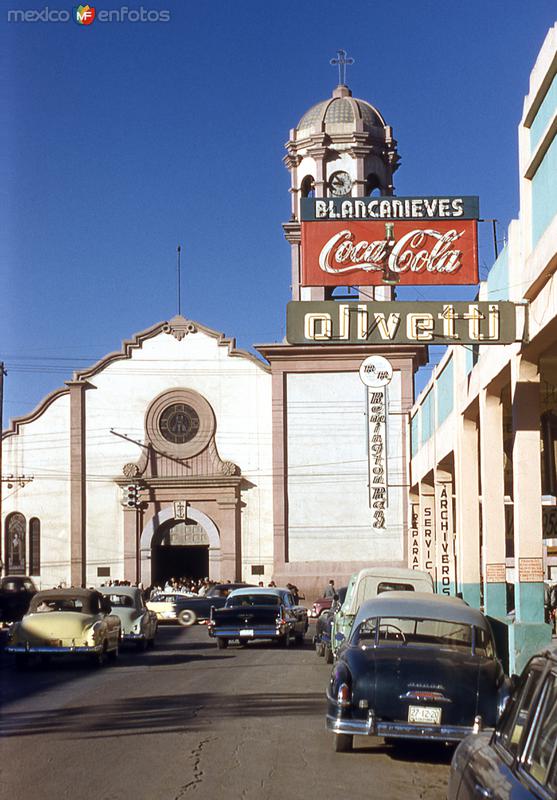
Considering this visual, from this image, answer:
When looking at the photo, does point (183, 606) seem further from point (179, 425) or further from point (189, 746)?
point (189, 746)

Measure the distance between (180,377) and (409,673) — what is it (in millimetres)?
40005

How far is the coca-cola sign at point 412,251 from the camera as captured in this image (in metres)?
21.1

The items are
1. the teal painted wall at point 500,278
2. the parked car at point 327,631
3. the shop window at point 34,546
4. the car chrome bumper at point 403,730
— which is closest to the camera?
the car chrome bumper at point 403,730

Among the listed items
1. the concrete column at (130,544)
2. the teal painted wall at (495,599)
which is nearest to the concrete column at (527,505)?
the teal painted wall at (495,599)

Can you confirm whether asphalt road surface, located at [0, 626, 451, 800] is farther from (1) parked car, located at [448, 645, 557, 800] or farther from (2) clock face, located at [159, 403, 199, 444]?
(2) clock face, located at [159, 403, 199, 444]

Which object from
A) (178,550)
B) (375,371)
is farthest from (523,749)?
(178,550)

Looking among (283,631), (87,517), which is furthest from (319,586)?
(283,631)

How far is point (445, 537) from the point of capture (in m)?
34.6

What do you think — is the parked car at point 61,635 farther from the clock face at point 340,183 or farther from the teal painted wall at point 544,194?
the clock face at point 340,183

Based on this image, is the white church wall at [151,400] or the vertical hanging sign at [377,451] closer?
the vertical hanging sign at [377,451]

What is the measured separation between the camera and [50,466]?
164ft

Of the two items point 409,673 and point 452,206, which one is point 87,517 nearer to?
point 452,206

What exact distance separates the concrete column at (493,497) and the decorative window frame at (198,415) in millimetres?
29267

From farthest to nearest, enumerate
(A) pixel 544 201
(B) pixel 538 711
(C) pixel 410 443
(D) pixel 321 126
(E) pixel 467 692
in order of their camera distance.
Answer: (D) pixel 321 126 → (C) pixel 410 443 → (A) pixel 544 201 → (E) pixel 467 692 → (B) pixel 538 711
